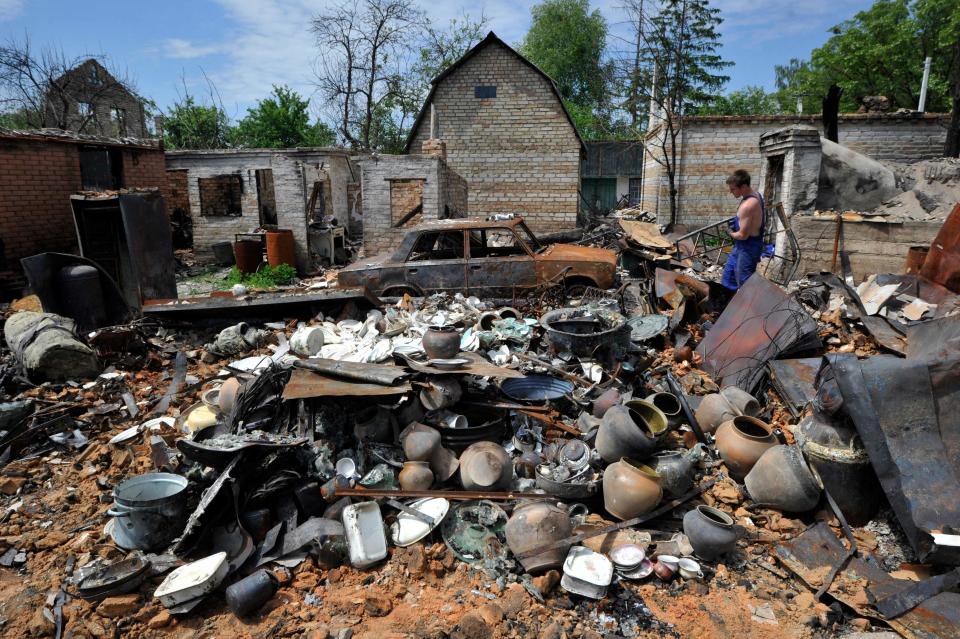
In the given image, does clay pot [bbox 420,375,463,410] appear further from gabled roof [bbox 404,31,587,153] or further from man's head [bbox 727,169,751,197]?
gabled roof [bbox 404,31,587,153]

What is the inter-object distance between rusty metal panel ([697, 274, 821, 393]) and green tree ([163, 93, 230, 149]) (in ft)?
76.7

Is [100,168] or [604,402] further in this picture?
[100,168]

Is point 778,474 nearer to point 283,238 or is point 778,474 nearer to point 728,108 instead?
point 283,238

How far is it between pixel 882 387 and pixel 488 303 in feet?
15.5

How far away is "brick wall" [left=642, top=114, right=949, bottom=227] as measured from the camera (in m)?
14.6

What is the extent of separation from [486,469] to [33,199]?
10843mm

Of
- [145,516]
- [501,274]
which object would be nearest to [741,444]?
[145,516]

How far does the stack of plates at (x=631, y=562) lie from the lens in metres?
3.24

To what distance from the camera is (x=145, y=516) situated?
11.0 feet

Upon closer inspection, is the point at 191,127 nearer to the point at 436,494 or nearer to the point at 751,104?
the point at 436,494

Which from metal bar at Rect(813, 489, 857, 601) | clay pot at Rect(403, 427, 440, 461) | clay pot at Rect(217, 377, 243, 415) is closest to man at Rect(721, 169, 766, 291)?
metal bar at Rect(813, 489, 857, 601)

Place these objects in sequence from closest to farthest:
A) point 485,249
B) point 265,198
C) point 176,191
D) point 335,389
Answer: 1. point 335,389
2. point 485,249
3. point 176,191
4. point 265,198

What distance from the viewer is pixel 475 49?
632 inches

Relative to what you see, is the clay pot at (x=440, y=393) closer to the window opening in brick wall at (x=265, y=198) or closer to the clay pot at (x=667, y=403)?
the clay pot at (x=667, y=403)
